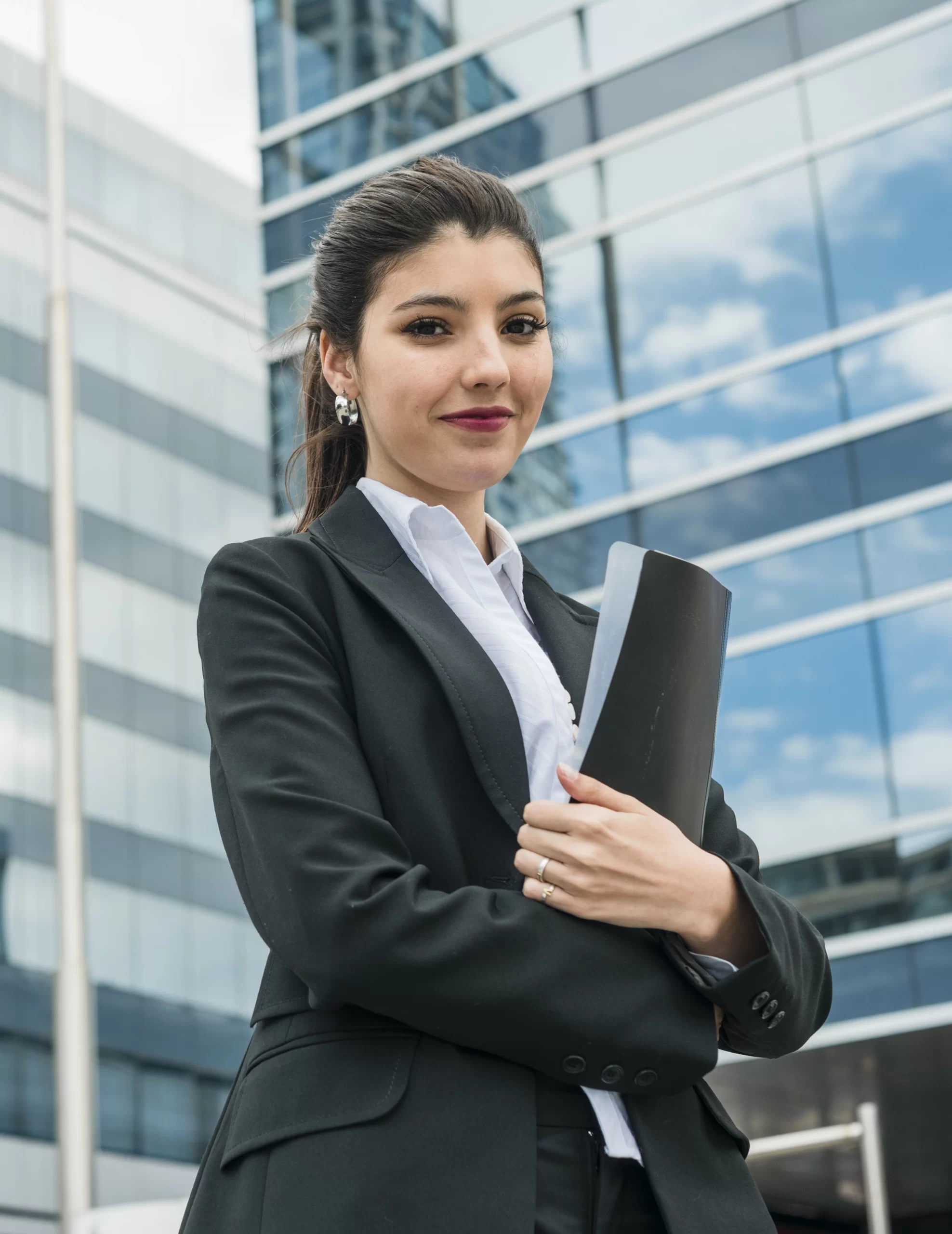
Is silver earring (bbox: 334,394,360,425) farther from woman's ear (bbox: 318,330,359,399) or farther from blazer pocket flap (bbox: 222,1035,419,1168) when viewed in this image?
blazer pocket flap (bbox: 222,1035,419,1168)

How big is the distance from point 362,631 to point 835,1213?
7.76m

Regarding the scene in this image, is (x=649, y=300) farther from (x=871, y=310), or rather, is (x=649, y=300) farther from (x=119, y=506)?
(x=119, y=506)

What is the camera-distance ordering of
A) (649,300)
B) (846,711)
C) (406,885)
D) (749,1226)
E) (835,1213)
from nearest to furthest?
(406,885) < (749,1226) < (835,1213) < (846,711) < (649,300)

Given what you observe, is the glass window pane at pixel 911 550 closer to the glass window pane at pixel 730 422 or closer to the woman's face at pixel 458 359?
the glass window pane at pixel 730 422

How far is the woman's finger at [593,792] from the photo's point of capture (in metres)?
1.58

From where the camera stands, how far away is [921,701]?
11.3 meters

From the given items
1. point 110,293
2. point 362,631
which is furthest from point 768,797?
point 110,293

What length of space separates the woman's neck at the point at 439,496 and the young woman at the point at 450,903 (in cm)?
5

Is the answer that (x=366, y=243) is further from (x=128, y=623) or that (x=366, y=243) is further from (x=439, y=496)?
(x=128, y=623)

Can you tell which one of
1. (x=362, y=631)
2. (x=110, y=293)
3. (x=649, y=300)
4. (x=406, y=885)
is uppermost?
(x=110, y=293)

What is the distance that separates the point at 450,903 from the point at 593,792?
0.18 meters

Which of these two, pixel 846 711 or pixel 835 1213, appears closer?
pixel 835 1213

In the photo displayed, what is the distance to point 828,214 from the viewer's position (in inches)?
497

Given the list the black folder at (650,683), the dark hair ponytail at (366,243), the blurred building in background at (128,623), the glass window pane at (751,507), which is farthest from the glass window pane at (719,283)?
the black folder at (650,683)
